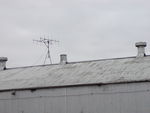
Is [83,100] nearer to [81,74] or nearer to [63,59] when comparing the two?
[81,74]

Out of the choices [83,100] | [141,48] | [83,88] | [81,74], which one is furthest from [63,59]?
[83,100]

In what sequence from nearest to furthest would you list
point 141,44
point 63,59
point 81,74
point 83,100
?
point 83,100, point 81,74, point 141,44, point 63,59

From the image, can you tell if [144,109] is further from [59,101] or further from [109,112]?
[59,101]

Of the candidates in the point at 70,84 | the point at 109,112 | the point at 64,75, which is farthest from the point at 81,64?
the point at 109,112

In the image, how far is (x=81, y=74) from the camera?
3747cm

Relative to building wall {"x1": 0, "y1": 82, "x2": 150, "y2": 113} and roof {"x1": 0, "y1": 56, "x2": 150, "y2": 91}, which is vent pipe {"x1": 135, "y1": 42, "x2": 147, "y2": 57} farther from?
building wall {"x1": 0, "y1": 82, "x2": 150, "y2": 113}

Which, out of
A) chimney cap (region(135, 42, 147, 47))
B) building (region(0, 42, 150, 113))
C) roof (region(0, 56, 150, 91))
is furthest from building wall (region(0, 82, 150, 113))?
chimney cap (region(135, 42, 147, 47))

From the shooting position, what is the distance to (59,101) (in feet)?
118

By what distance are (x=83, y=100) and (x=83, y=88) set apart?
90 cm

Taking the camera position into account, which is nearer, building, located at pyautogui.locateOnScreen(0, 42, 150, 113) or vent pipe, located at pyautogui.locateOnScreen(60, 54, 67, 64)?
building, located at pyautogui.locateOnScreen(0, 42, 150, 113)

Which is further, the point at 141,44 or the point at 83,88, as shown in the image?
the point at 141,44

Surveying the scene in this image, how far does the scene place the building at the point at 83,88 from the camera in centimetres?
3278

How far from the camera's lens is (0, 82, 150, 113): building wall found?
3238 cm

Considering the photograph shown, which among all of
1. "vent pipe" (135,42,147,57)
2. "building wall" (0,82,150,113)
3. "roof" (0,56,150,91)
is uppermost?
"vent pipe" (135,42,147,57)
